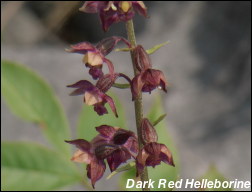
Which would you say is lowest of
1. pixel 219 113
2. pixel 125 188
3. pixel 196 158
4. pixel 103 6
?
pixel 125 188

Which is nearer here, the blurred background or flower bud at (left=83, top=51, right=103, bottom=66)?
flower bud at (left=83, top=51, right=103, bottom=66)

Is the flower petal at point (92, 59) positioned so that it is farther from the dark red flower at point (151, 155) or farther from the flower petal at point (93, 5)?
the dark red flower at point (151, 155)

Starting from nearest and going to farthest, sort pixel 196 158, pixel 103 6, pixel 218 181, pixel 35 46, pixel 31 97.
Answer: pixel 103 6 → pixel 218 181 → pixel 31 97 → pixel 196 158 → pixel 35 46

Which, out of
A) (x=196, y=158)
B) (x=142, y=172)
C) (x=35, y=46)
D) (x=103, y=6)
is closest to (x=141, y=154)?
(x=142, y=172)

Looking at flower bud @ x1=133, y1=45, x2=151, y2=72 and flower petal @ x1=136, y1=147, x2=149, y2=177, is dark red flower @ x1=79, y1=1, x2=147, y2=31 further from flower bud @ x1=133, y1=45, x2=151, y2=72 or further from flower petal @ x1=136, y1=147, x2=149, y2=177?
flower petal @ x1=136, y1=147, x2=149, y2=177

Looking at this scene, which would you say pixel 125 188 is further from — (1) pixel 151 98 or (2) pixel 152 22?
(2) pixel 152 22

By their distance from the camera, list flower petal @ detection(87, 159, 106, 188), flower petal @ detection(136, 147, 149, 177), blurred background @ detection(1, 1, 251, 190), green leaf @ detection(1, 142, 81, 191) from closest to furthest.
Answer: flower petal @ detection(136, 147, 149, 177) < flower petal @ detection(87, 159, 106, 188) < green leaf @ detection(1, 142, 81, 191) < blurred background @ detection(1, 1, 251, 190)

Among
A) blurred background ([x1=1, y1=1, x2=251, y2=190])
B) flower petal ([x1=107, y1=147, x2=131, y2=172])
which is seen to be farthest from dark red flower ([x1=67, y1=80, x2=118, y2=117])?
blurred background ([x1=1, y1=1, x2=251, y2=190])
